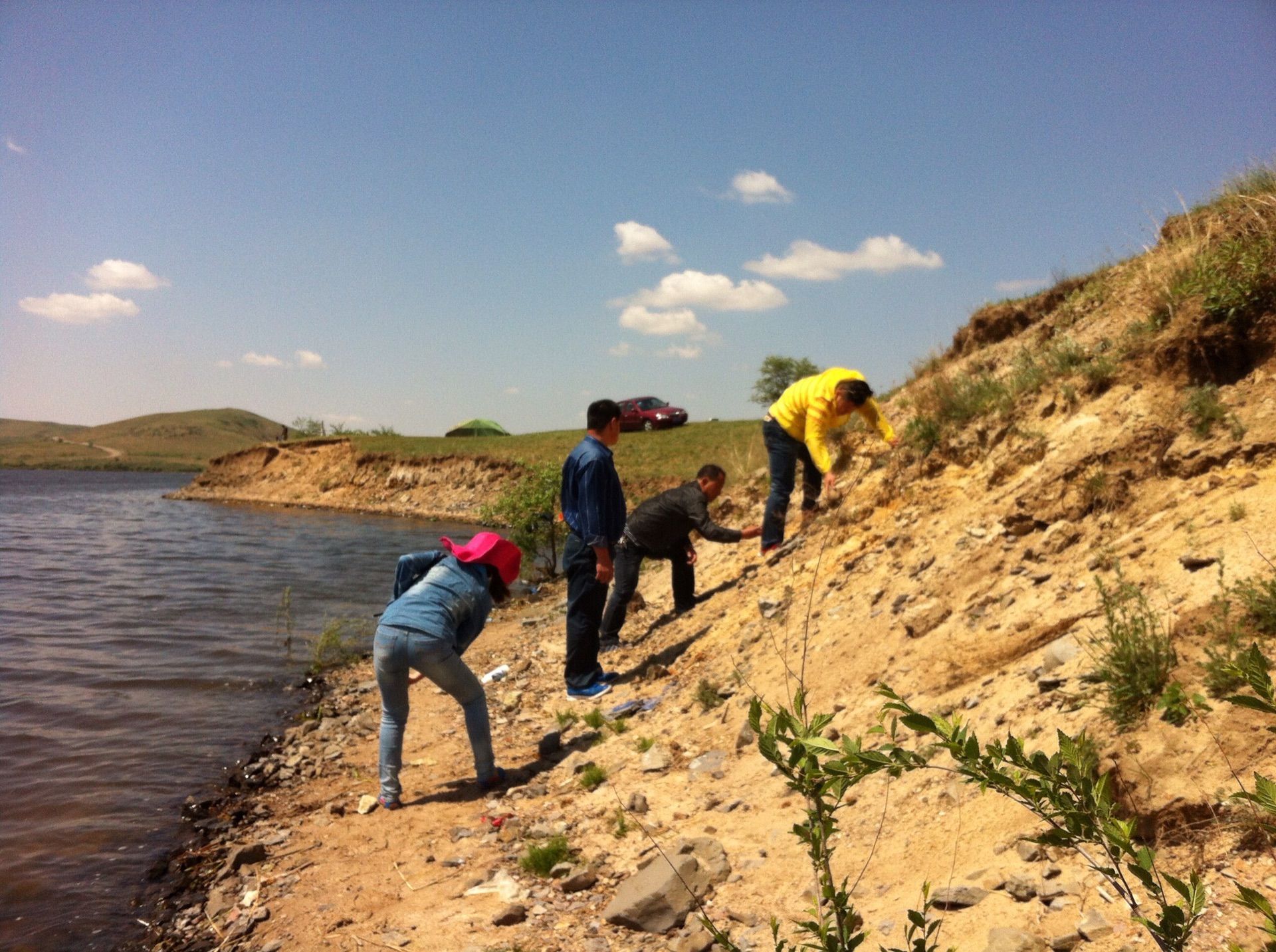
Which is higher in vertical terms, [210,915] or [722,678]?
[722,678]

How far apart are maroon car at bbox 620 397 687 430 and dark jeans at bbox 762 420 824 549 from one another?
25878mm

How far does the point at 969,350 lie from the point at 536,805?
7.85 m

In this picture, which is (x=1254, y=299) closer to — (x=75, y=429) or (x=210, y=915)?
(x=210, y=915)

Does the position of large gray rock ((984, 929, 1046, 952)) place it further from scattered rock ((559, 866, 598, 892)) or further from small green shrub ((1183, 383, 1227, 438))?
small green shrub ((1183, 383, 1227, 438))

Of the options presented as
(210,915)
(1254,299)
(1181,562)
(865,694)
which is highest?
(1254,299)

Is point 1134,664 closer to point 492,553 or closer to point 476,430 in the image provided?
point 492,553

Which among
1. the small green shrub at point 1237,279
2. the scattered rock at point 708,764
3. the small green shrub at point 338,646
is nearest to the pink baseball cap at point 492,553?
the scattered rock at point 708,764

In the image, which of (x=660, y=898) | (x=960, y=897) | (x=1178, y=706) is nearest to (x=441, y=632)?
(x=660, y=898)

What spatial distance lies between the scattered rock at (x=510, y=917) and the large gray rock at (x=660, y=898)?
0.41 meters

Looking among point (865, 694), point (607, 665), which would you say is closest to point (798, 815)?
point (865, 694)

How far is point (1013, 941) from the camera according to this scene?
2.46 meters

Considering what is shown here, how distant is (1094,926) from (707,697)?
11.1 feet

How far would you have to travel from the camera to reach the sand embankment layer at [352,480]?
110 feet

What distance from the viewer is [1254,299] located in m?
4.95
